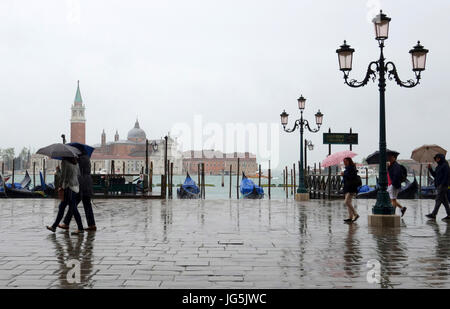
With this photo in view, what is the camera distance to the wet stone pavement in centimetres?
442

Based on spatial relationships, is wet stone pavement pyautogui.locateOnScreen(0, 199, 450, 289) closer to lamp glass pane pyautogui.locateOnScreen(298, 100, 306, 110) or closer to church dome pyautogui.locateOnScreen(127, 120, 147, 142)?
lamp glass pane pyautogui.locateOnScreen(298, 100, 306, 110)

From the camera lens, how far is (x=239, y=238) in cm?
732

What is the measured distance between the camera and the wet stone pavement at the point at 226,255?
14.5 feet

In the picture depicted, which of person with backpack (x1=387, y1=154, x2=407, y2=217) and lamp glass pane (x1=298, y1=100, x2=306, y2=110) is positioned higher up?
lamp glass pane (x1=298, y1=100, x2=306, y2=110)

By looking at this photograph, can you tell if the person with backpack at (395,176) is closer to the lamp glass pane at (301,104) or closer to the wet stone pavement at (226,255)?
the wet stone pavement at (226,255)

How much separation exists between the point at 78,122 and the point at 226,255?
131m

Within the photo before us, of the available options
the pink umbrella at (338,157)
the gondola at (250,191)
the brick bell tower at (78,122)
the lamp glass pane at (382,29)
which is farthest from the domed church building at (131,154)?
the lamp glass pane at (382,29)

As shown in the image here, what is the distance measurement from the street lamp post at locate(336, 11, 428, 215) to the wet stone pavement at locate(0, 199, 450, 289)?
26.0 inches

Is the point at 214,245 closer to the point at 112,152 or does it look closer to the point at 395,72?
the point at 395,72

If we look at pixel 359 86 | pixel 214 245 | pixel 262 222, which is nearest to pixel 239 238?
pixel 214 245

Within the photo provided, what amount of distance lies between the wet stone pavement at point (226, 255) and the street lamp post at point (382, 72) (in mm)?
662

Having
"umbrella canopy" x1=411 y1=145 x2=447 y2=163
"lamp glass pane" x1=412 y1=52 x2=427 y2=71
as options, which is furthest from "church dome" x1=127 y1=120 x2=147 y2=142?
"lamp glass pane" x1=412 y1=52 x2=427 y2=71

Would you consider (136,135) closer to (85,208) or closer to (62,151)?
(85,208)
